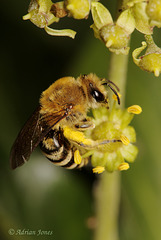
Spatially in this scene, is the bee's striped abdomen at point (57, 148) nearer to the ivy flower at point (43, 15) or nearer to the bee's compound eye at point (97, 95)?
the bee's compound eye at point (97, 95)

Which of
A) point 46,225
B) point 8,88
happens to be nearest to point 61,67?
point 8,88

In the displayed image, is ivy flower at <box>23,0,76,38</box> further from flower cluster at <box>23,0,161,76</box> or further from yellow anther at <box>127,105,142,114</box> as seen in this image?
yellow anther at <box>127,105,142,114</box>

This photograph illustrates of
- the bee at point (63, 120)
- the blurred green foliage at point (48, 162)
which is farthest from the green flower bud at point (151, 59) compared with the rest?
the blurred green foliage at point (48, 162)

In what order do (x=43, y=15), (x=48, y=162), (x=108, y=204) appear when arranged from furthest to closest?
(x=48, y=162), (x=108, y=204), (x=43, y=15)

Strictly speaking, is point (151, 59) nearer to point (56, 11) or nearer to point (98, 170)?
point (56, 11)

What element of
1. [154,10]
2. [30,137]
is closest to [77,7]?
[154,10]
